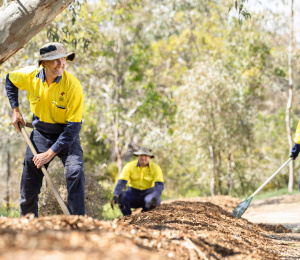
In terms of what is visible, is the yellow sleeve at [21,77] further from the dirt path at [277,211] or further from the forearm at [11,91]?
the dirt path at [277,211]

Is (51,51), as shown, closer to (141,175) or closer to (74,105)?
(74,105)

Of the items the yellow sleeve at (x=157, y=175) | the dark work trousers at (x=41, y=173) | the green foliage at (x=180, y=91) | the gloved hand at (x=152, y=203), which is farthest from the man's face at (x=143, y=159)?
the dark work trousers at (x=41, y=173)

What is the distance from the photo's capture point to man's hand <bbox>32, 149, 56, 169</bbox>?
4034 mm

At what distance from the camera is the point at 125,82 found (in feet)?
50.8

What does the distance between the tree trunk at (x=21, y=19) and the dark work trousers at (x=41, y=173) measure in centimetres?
100

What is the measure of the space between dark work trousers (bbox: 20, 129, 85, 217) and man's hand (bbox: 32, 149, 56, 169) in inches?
5.4

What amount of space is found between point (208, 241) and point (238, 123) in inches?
404

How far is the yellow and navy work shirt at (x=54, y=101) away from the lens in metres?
4.18

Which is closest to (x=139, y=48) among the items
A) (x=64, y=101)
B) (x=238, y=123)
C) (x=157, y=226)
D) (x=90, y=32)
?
(x=90, y=32)

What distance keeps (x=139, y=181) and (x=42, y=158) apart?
3359 mm

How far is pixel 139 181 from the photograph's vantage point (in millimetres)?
7207

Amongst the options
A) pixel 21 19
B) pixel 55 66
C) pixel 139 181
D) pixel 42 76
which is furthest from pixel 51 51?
pixel 139 181

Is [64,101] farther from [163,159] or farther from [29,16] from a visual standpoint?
[163,159]

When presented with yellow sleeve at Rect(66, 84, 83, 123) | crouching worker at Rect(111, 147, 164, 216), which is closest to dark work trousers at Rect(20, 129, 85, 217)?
yellow sleeve at Rect(66, 84, 83, 123)
